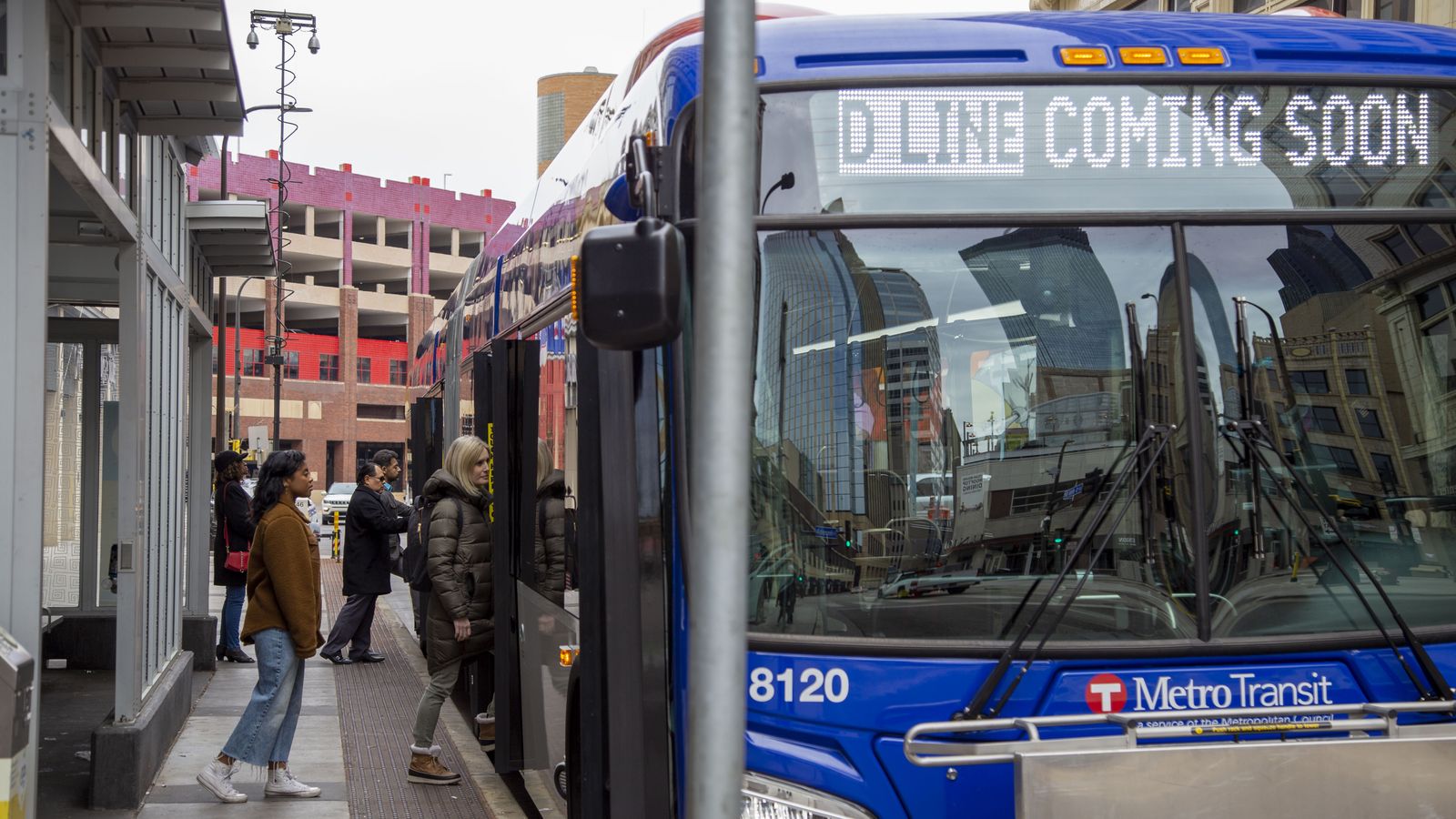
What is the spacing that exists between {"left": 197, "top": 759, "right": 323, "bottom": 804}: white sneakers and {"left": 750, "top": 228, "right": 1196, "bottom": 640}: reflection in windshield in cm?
478

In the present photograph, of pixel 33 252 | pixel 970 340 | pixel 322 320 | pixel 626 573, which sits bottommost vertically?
pixel 626 573

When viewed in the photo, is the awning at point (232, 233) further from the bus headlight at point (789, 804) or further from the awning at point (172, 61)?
the bus headlight at point (789, 804)

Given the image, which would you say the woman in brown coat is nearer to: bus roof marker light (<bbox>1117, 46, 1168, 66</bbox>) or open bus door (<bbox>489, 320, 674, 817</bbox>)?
open bus door (<bbox>489, 320, 674, 817</bbox>)

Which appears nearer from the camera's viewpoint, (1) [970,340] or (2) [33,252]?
(1) [970,340]

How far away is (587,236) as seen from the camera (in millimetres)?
3404

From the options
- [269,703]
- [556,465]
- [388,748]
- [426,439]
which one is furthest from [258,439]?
[556,465]

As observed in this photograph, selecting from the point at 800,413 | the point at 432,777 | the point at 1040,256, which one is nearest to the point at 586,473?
the point at 800,413

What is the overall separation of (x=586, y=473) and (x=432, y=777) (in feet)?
13.7

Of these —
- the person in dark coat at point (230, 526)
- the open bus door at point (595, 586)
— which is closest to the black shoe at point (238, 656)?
the person in dark coat at point (230, 526)

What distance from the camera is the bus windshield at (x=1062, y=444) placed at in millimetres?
3883

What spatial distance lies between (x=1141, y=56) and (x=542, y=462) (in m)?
3.11

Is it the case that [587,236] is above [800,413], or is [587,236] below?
above

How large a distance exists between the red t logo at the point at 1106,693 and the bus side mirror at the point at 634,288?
57.8 inches

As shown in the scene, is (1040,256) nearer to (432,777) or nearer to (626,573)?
(626,573)
